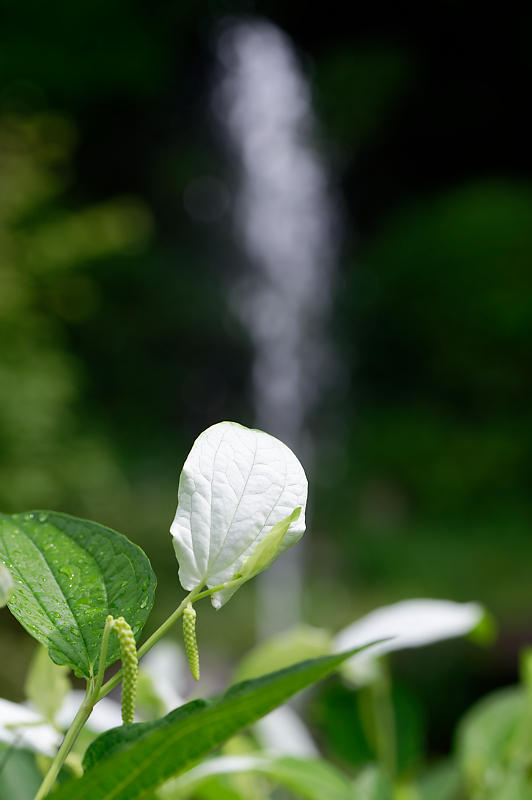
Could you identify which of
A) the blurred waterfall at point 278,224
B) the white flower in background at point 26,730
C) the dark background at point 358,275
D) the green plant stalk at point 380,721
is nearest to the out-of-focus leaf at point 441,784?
the green plant stalk at point 380,721

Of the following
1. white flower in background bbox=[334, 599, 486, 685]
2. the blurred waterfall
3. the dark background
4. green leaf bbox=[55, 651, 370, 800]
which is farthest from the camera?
the blurred waterfall

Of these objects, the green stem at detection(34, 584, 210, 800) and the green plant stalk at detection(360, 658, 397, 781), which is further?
the green plant stalk at detection(360, 658, 397, 781)

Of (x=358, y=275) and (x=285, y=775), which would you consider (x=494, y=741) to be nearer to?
(x=285, y=775)

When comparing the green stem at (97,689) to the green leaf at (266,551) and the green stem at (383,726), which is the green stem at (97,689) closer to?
the green leaf at (266,551)

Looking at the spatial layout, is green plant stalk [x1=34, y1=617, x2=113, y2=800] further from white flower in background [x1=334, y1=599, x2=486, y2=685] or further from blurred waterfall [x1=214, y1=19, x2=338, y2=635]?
blurred waterfall [x1=214, y1=19, x2=338, y2=635]

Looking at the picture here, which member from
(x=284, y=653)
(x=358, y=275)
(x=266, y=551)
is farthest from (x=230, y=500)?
(x=358, y=275)

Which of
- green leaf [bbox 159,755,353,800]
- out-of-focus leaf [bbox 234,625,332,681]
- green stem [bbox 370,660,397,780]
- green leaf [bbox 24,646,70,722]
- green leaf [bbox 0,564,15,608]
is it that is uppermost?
green leaf [bbox 0,564,15,608]

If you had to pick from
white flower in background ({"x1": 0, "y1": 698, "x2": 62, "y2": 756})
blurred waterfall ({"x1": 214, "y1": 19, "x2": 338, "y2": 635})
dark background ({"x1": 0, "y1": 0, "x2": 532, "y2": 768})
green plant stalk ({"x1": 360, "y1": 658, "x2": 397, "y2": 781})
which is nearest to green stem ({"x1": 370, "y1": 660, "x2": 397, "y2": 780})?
green plant stalk ({"x1": 360, "y1": 658, "x2": 397, "y2": 781})
